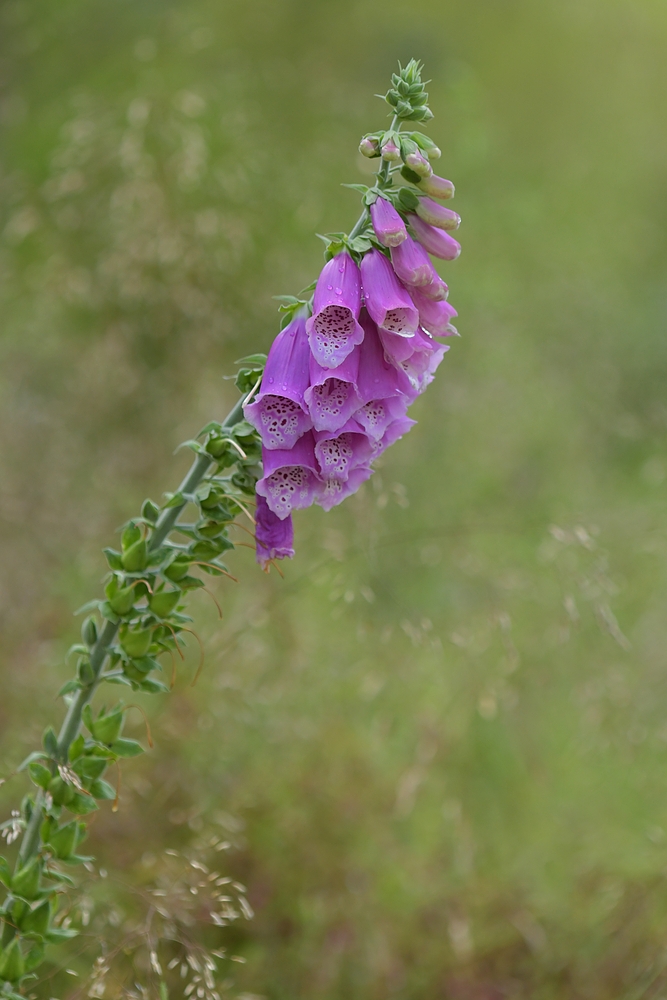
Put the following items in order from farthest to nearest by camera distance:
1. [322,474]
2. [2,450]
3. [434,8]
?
[434,8]
[2,450]
[322,474]

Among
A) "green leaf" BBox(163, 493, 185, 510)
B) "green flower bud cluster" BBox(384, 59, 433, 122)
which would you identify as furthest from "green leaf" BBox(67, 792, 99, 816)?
"green flower bud cluster" BBox(384, 59, 433, 122)

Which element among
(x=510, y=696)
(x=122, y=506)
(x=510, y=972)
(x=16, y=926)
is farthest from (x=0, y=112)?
(x=510, y=972)

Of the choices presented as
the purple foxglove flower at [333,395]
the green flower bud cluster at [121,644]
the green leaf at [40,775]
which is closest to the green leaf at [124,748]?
the green flower bud cluster at [121,644]

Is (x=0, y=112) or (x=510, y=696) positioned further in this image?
(x=0, y=112)

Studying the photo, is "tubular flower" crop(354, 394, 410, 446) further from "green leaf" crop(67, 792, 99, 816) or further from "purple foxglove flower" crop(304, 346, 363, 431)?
"green leaf" crop(67, 792, 99, 816)

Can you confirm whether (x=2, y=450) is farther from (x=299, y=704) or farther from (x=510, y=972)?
(x=510, y=972)

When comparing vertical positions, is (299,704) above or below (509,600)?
below
